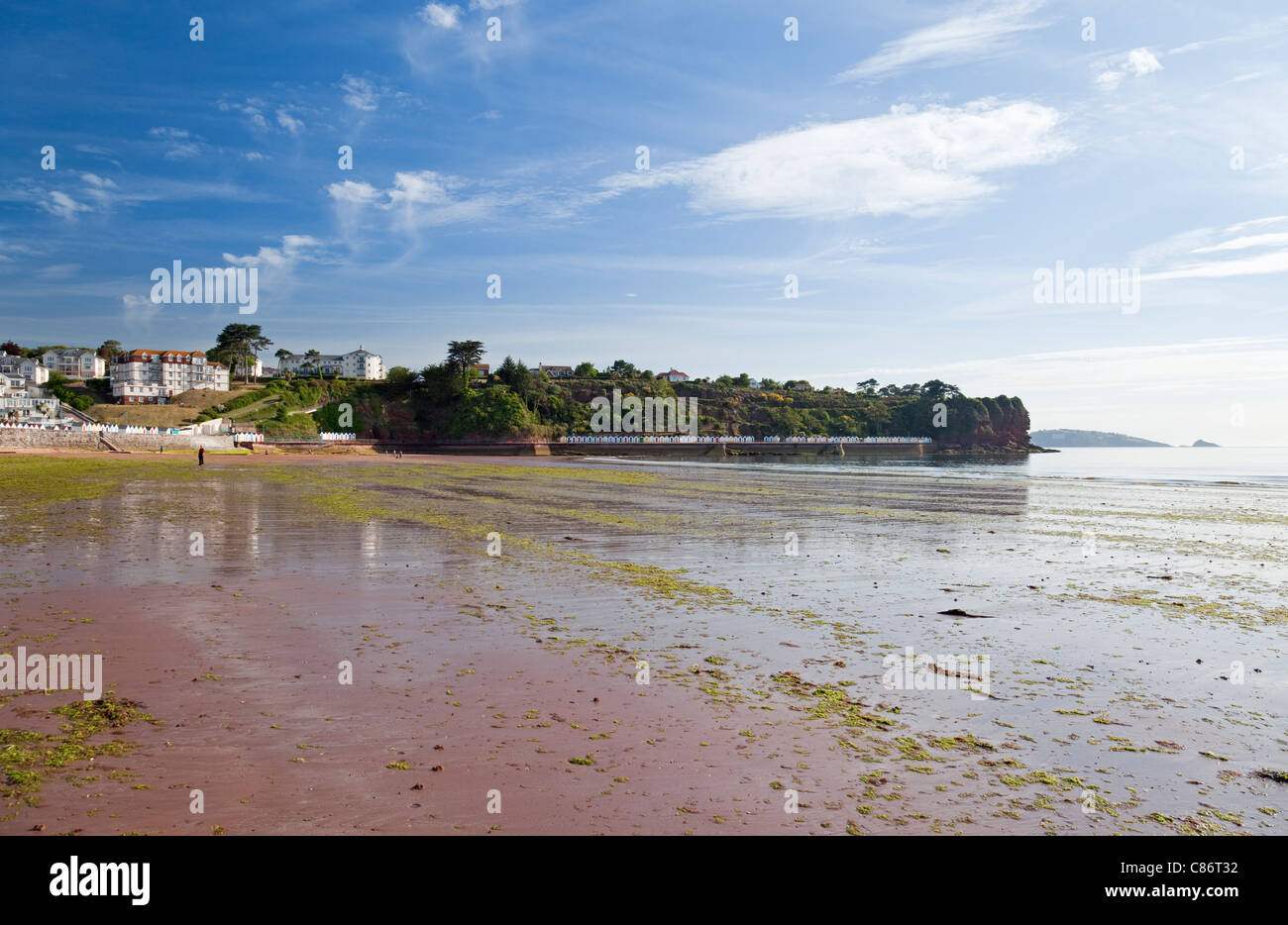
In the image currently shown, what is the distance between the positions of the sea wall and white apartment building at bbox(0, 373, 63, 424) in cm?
4795

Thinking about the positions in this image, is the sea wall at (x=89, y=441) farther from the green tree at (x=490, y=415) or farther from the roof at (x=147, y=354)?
the roof at (x=147, y=354)

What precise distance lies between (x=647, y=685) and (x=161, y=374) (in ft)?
647

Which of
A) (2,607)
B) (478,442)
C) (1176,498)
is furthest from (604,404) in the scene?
(2,607)

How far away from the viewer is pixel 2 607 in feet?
34.6

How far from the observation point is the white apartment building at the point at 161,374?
157m

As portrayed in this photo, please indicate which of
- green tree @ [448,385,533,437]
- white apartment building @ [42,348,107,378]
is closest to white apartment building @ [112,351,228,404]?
white apartment building @ [42,348,107,378]

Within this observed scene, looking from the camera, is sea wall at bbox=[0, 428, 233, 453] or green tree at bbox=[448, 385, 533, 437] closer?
sea wall at bbox=[0, 428, 233, 453]

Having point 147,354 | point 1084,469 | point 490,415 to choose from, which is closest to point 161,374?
point 147,354

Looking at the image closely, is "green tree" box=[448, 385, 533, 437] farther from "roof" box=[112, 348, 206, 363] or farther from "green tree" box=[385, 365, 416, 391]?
"roof" box=[112, 348, 206, 363]

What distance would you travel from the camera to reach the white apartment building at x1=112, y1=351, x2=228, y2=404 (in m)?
157

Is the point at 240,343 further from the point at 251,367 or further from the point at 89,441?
the point at 89,441

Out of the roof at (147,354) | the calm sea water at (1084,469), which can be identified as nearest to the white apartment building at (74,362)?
the roof at (147,354)

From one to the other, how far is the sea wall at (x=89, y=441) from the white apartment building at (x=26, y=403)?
48.0 metres
